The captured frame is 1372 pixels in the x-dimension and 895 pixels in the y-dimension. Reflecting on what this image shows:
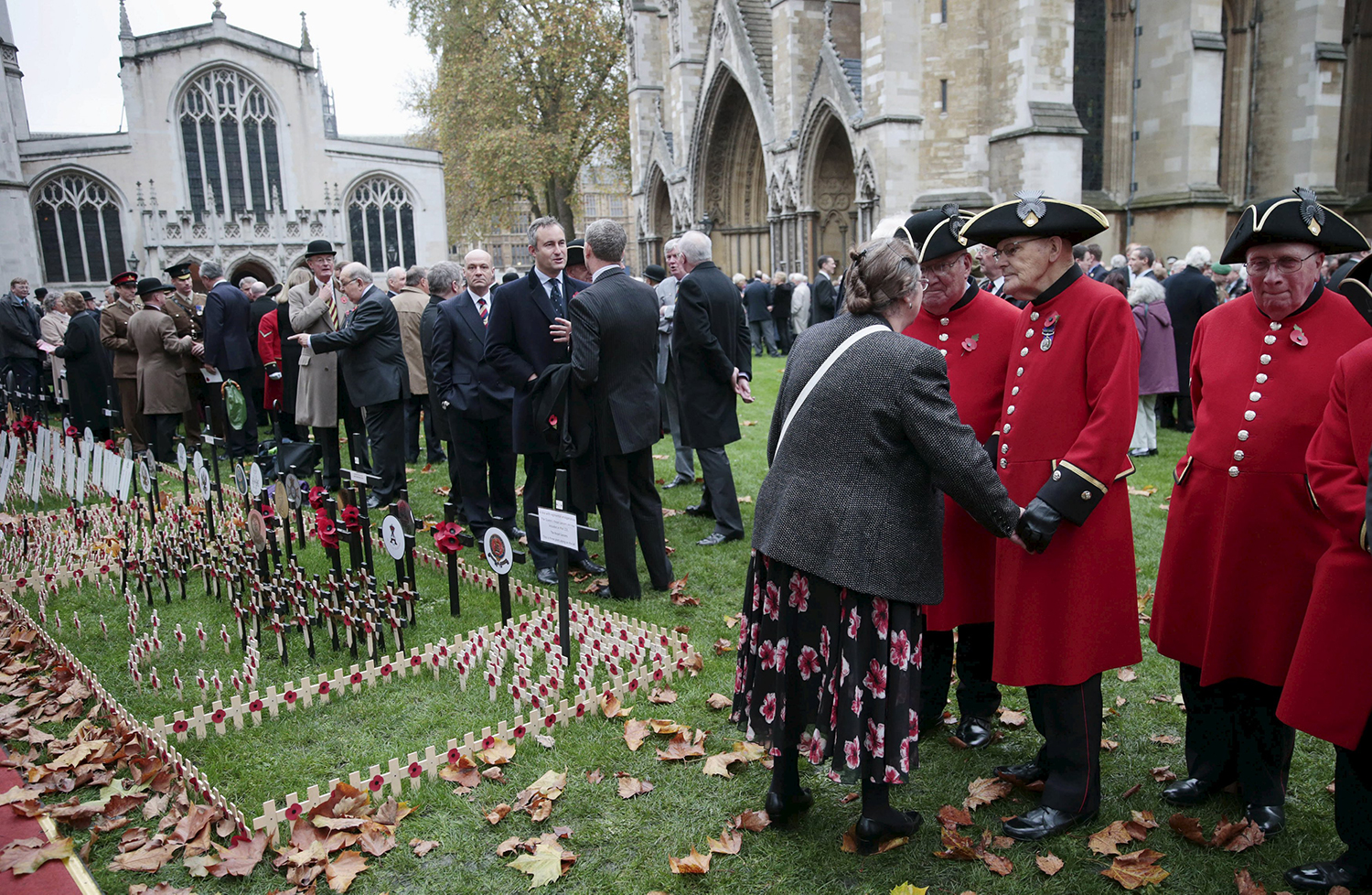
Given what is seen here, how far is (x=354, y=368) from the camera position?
7.84 m

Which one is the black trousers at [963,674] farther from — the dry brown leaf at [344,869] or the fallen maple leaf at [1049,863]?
the dry brown leaf at [344,869]

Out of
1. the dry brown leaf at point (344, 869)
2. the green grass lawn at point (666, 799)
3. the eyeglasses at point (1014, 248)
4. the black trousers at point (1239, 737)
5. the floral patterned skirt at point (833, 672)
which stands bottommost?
the green grass lawn at point (666, 799)

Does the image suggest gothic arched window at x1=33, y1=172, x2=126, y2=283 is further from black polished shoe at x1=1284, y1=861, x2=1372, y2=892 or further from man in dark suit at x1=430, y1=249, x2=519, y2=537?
black polished shoe at x1=1284, y1=861, x2=1372, y2=892

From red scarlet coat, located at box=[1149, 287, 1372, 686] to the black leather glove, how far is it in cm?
66

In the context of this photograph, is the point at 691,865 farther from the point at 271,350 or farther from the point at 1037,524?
the point at 271,350

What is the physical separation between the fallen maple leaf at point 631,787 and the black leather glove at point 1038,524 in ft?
5.92

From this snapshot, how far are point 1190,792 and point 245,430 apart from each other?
34.0 feet

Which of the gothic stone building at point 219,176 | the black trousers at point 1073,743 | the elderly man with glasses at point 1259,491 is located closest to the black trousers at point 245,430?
the black trousers at point 1073,743

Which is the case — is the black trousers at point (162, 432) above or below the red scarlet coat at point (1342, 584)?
below

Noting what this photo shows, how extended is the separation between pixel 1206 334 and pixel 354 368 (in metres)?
6.57

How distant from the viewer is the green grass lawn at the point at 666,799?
10.1 ft

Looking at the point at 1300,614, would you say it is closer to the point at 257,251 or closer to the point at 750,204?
the point at 750,204

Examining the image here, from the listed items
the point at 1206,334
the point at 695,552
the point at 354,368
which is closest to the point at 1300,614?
the point at 1206,334

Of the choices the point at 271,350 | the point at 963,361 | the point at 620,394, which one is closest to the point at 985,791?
the point at 963,361
